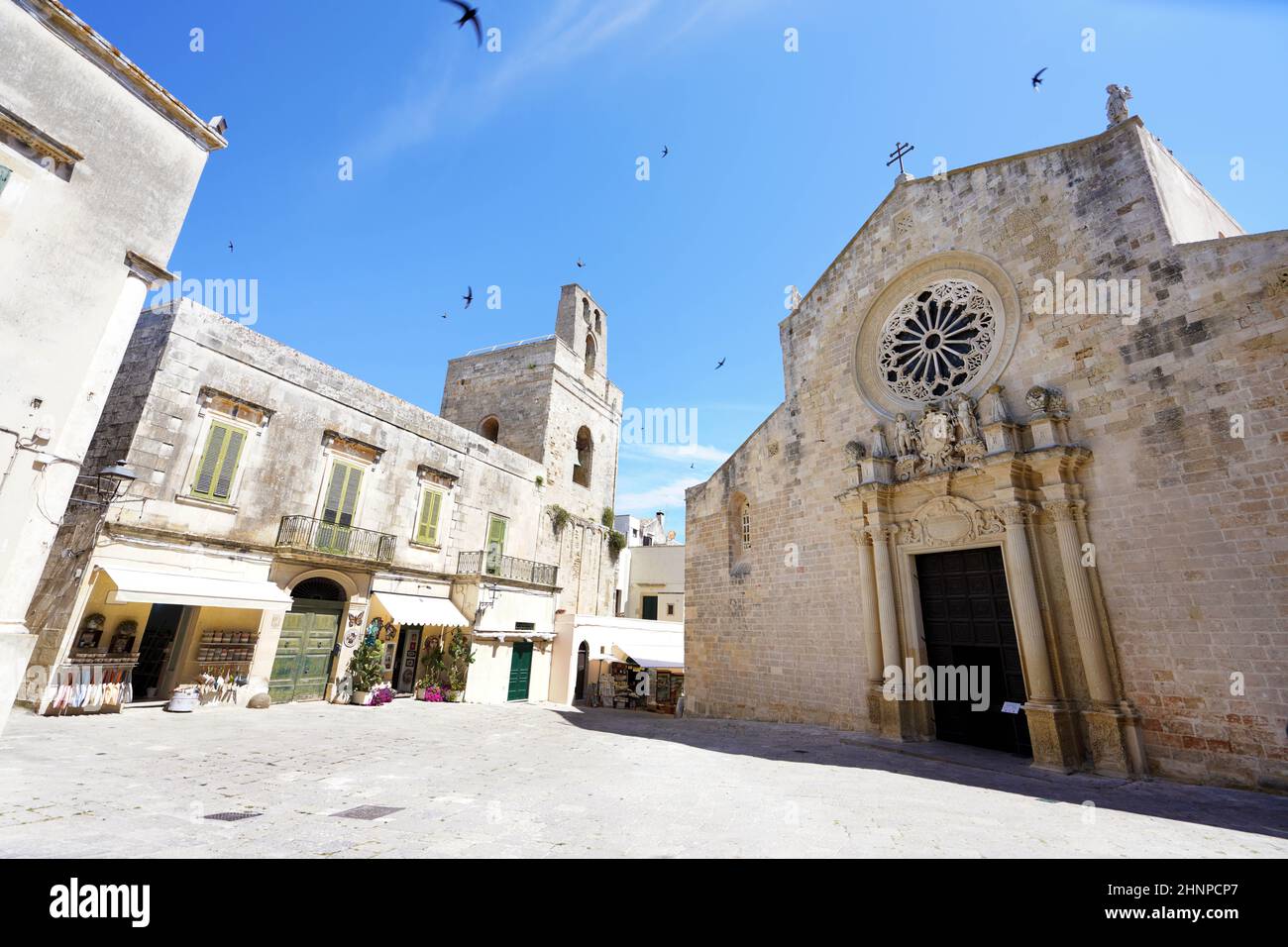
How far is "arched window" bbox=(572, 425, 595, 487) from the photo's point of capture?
90.4 feet

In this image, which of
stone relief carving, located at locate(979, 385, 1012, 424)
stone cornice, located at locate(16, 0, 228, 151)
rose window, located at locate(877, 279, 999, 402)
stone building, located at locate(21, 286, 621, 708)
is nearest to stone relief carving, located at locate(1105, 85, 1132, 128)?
rose window, located at locate(877, 279, 999, 402)

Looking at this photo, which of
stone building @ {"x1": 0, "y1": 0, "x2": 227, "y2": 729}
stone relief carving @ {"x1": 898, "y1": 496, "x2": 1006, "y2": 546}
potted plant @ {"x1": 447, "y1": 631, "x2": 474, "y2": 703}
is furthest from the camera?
potted plant @ {"x1": 447, "y1": 631, "x2": 474, "y2": 703}

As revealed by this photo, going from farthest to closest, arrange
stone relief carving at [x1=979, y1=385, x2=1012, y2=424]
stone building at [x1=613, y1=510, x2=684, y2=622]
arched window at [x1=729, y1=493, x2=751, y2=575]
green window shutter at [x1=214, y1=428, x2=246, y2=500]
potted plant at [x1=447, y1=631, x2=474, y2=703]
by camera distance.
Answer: stone building at [x1=613, y1=510, x2=684, y2=622], potted plant at [x1=447, y1=631, x2=474, y2=703], arched window at [x1=729, y1=493, x2=751, y2=575], green window shutter at [x1=214, y1=428, x2=246, y2=500], stone relief carving at [x1=979, y1=385, x2=1012, y2=424]

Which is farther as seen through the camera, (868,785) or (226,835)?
(868,785)

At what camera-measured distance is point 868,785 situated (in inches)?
275

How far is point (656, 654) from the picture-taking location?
2359 cm

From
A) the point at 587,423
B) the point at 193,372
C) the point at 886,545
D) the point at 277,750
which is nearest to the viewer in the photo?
the point at 277,750

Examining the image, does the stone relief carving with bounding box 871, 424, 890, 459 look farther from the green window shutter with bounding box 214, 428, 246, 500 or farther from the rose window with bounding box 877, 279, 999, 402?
the green window shutter with bounding box 214, 428, 246, 500

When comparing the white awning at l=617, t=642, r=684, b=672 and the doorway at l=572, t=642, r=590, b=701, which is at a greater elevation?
the white awning at l=617, t=642, r=684, b=672

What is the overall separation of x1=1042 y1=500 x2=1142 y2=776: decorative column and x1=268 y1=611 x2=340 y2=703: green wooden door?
16.6 m
